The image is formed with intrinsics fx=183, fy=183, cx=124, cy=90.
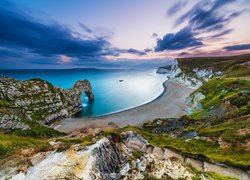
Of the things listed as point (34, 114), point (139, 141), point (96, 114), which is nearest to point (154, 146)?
point (139, 141)

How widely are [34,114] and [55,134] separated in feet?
61.4

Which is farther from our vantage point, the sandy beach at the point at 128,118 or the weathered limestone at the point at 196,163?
the sandy beach at the point at 128,118

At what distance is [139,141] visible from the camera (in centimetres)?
3072

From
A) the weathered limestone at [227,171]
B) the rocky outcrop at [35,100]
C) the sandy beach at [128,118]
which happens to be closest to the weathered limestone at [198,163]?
the weathered limestone at [227,171]

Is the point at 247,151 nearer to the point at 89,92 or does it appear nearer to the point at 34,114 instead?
the point at 34,114

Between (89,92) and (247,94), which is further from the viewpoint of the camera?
(89,92)

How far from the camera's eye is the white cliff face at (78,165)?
12.4 m

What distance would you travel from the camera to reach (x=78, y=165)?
43.2 feet

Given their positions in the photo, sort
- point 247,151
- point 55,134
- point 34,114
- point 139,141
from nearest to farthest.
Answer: point 247,151, point 139,141, point 55,134, point 34,114

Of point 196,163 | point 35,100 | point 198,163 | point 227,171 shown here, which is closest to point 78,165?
point 196,163

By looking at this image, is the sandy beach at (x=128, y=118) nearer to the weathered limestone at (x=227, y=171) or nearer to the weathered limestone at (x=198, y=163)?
the weathered limestone at (x=198, y=163)

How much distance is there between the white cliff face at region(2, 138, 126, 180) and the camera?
1236cm

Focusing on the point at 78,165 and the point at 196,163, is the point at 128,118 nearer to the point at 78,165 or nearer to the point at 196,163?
the point at 196,163

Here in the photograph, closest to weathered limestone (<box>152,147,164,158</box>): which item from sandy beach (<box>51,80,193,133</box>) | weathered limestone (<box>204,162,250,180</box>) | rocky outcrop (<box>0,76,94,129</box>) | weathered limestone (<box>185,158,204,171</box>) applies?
weathered limestone (<box>185,158,204,171</box>)
